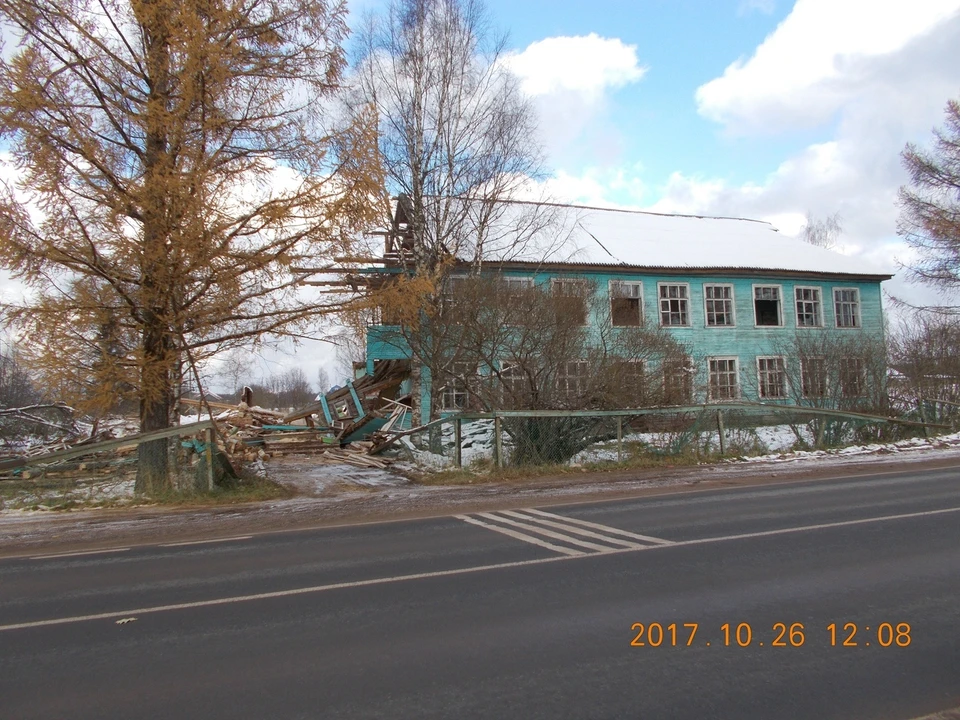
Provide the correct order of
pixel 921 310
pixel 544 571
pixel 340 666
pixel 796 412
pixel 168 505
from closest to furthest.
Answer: pixel 340 666
pixel 544 571
pixel 168 505
pixel 796 412
pixel 921 310

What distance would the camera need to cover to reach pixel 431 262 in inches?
836

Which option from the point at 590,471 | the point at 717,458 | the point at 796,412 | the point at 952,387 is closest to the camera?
the point at 590,471

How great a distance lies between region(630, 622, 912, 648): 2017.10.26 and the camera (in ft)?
15.3

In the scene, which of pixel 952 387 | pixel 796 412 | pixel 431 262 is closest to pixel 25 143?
pixel 431 262

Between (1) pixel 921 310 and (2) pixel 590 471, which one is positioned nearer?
(2) pixel 590 471

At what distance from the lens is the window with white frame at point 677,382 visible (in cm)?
1758

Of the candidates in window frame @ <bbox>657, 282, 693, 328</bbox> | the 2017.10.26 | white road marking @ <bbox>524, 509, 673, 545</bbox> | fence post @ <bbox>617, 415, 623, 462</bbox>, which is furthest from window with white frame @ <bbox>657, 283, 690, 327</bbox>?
the 2017.10.26

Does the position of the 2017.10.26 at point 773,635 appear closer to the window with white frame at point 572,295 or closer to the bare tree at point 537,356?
the bare tree at point 537,356

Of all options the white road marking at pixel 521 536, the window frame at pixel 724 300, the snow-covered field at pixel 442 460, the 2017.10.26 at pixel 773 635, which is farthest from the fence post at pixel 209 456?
the window frame at pixel 724 300

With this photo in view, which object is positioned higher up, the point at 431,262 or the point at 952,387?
the point at 431,262

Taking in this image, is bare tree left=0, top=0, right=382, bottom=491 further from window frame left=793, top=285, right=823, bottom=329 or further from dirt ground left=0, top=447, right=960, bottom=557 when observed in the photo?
window frame left=793, top=285, right=823, bottom=329

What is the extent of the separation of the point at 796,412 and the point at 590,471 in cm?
632

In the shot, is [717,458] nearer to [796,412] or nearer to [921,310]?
[796,412]

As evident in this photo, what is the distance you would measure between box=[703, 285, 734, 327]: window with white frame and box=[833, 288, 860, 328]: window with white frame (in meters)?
5.29
